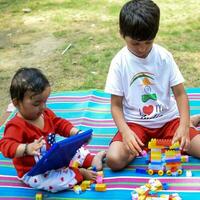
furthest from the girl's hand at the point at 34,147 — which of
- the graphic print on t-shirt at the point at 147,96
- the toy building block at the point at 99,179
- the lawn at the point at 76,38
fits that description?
the lawn at the point at 76,38

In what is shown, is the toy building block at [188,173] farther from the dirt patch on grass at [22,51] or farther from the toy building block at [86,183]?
the dirt patch on grass at [22,51]

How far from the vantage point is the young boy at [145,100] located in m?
2.71

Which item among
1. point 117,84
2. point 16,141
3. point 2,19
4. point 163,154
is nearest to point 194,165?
point 163,154

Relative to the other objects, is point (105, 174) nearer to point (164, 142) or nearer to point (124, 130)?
point (124, 130)

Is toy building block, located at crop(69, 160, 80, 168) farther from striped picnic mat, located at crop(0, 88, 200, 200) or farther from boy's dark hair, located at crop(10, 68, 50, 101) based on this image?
boy's dark hair, located at crop(10, 68, 50, 101)

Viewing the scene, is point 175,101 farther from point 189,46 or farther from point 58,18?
point 58,18

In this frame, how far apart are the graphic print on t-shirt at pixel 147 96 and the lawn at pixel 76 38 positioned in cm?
121

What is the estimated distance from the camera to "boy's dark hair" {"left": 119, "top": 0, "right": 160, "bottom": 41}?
8.23 ft

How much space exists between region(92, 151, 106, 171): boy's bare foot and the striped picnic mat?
0.04 metres

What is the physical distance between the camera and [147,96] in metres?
2.80

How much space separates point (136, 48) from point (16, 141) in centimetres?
86

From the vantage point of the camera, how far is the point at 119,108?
110 inches

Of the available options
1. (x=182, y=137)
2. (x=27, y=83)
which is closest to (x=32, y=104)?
(x=27, y=83)

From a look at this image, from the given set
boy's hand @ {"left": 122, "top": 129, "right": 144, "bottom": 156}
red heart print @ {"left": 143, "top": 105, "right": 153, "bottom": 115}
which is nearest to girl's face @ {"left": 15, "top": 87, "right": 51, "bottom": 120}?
boy's hand @ {"left": 122, "top": 129, "right": 144, "bottom": 156}
